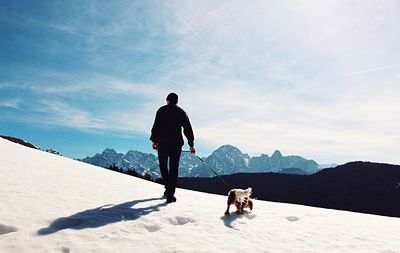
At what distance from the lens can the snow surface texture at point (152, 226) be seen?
5.61 metres

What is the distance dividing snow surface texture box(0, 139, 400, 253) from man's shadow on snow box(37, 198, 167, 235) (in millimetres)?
15

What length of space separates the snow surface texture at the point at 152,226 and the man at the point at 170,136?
68 centimetres

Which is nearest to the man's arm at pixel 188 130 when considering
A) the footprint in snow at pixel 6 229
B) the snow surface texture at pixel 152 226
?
the snow surface texture at pixel 152 226

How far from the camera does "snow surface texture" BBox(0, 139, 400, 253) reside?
5.61m

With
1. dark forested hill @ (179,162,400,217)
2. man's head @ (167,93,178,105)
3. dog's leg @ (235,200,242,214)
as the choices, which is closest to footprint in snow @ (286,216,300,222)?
dog's leg @ (235,200,242,214)

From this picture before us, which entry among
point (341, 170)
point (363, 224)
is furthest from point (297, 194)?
point (363, 224)

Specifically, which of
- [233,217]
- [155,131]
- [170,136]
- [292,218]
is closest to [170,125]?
[170,136]

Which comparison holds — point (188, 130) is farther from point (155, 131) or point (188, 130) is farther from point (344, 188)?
point (344, 188)

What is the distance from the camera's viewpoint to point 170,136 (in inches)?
363

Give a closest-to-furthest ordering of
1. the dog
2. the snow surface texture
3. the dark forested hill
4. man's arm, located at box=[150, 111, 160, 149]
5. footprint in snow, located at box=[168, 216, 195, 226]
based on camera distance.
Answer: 1. the snow surface texture
2. footprint in snow, located at box=[168, 216, 195, 226]
3. the dog
4. man's arm, located at box=[150, 111, 160, 149]
5. the dark forested hill

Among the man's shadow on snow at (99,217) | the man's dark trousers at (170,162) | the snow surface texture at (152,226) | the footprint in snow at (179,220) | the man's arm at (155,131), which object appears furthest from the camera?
the man's arm at (155,131)

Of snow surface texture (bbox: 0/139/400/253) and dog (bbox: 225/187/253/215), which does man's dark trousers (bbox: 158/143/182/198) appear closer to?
snow surface texture (bbox: 0/139/400/253)

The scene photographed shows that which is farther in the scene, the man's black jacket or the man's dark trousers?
the man's black jacket

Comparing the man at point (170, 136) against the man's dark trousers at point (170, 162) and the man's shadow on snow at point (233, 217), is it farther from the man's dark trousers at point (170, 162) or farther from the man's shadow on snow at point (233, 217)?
the man's shadow on snow at point (233, 217)
